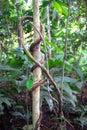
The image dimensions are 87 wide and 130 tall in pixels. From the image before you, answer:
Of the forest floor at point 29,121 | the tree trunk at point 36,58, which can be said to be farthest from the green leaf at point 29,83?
the forest floor at point 29,121

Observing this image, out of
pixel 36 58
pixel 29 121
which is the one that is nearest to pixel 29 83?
pixel 36 58

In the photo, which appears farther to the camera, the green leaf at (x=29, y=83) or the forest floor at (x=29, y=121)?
the forest floor at (x=29, y=121)

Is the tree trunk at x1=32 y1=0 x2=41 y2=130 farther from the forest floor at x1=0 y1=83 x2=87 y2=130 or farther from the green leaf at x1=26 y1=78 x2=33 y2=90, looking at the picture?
the forest floor at x1=0 y1=83 x2=87 y2=130

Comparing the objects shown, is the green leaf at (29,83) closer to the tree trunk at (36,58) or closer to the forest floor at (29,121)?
the tree trunk at (36,58)

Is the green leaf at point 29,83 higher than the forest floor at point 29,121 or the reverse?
higher

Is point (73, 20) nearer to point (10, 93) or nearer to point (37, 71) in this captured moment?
point (10, 93)

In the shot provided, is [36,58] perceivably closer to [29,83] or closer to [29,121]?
[29,83]

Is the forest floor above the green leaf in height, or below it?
below

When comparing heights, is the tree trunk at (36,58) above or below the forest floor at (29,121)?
above

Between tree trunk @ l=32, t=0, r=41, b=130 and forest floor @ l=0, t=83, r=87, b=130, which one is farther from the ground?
tree trunk @ l=32, t=0, r=41, b=130

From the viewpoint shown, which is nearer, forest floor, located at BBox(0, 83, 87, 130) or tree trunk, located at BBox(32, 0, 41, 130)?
tree trunk, located at BBox(32, 0, 41, 130)

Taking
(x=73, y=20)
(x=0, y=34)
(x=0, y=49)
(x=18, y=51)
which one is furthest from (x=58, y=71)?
(x=73, y=20)

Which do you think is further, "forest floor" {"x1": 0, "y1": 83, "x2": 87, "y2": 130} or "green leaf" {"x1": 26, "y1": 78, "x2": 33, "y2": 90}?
"forest floor" {"x1": 0, "y1": 83, "x2": 87, "y2": 130}

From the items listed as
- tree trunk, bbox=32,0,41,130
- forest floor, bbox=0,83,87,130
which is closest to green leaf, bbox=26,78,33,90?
tree trunk, bbox=32,0,41,130
